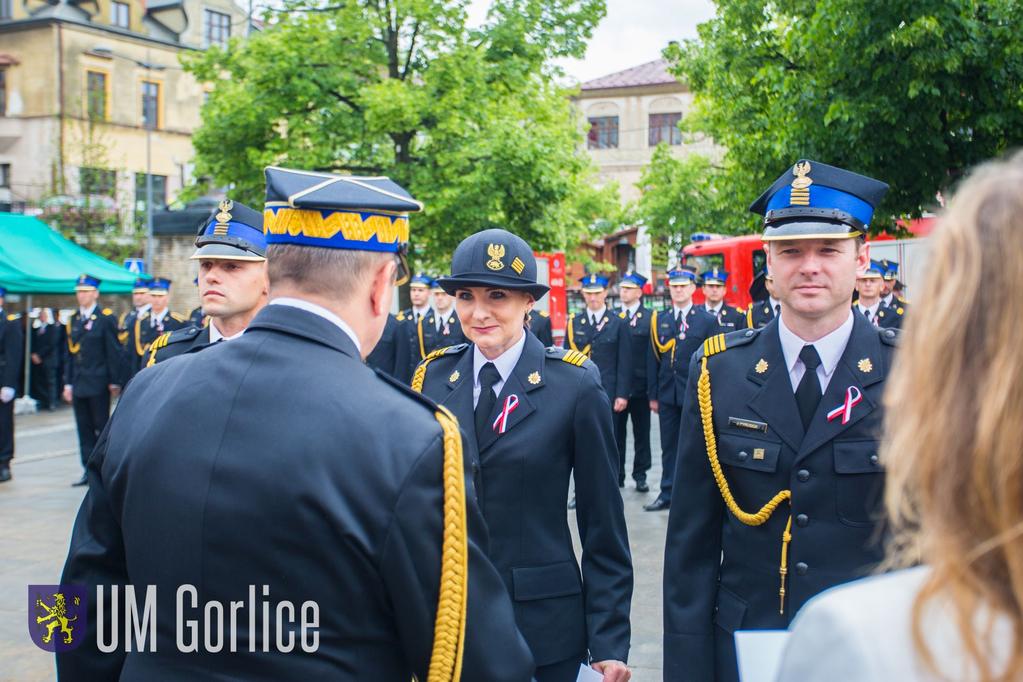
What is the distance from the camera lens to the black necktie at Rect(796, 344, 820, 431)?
2.88 m

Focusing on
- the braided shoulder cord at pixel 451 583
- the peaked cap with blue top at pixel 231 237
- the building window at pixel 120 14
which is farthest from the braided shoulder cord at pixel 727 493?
the building window at pixel 120 14

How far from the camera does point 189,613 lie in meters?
1.88

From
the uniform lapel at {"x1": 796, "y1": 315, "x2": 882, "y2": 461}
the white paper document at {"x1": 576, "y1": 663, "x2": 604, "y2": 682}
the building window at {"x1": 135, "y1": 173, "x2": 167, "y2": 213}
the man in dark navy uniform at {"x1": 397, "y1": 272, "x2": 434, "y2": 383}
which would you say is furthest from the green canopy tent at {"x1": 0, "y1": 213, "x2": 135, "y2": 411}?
the building window at {"x1": 135, "y1": 173, "x2": 167, "y2": 213}

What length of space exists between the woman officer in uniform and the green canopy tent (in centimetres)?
1445

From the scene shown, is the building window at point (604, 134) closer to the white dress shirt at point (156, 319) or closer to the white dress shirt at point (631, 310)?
the white dress shirt at point (631, 310)

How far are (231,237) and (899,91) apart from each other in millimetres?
8271

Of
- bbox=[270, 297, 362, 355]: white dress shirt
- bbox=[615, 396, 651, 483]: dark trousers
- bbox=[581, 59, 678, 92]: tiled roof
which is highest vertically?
bbox=[581, 59, 678, 92]: tiled roof

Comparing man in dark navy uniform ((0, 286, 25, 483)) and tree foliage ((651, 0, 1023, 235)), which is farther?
man in dark navy uniform ((0, 286, 25, 483))

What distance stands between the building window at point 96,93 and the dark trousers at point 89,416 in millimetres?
30077

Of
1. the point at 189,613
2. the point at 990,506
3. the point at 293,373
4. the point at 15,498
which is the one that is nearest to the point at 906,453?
the point at 990,506

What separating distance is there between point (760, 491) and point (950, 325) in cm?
186

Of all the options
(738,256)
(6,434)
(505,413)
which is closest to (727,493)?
(505,413)

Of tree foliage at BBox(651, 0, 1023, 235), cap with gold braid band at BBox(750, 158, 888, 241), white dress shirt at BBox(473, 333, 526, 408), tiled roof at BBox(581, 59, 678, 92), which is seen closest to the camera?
cap with gold braid band at BBox(750, 158, 888, 241)

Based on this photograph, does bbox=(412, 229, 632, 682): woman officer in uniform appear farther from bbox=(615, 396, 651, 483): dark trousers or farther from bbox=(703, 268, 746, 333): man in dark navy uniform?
bbox=(703, 268, 746, 333): man in dark navy uniform
